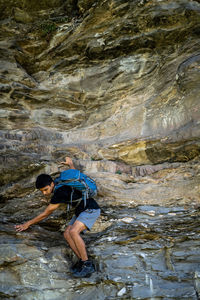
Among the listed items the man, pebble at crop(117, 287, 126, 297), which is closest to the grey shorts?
the man

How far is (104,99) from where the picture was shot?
9906 mm

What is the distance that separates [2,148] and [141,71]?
5.29m

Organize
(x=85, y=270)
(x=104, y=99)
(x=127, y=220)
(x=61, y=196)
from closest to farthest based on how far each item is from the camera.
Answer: (x=85, y=270) < (x=61, y=196) < (x=127, y=220) < (x=104, y=99)

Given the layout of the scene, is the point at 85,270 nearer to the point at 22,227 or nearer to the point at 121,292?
the point at 121,292

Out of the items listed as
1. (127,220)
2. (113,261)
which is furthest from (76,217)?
(127,220)

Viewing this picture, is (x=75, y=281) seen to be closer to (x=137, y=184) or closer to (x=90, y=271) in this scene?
(x=90, y=271)

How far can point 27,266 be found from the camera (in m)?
4.88

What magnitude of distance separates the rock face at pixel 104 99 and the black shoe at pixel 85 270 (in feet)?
6.85

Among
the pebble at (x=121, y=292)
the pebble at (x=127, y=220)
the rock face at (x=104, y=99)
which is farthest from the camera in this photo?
the rock face at (x=104, y=99)

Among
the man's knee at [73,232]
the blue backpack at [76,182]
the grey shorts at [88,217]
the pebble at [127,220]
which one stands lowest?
the pebble at [127,220]

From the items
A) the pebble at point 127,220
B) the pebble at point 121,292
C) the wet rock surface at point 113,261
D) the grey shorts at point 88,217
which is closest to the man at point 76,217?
the grey shorts at point 88,217

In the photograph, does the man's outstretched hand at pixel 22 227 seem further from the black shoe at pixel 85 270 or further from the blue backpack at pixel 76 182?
the black shoe at pixel 85 270

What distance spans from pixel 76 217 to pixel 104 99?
5331 millimetres

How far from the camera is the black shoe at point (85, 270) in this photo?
4.81 metres
